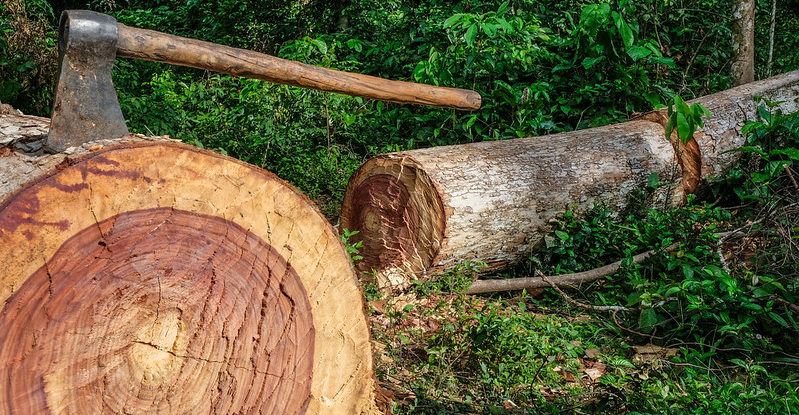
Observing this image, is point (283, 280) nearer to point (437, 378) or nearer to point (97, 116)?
point (97, 116)

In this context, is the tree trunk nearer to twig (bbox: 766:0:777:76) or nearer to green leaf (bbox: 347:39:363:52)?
twig (bbox: 766:0:777:76)

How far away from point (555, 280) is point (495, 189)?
2.15ft

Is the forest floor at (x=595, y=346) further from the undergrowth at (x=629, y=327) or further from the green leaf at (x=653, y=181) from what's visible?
the green leaf at (x=653, y=181)

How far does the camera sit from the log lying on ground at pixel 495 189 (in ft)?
13.0

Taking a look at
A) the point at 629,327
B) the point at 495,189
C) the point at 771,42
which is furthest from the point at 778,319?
the point at 771,42

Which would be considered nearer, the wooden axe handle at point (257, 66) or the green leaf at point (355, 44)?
the wooden axe handle at point (257, 66)

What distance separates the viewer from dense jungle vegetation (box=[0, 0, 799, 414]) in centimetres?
316

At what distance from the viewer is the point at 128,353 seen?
195 centimetres

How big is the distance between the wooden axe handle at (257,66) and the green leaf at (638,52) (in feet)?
8.94

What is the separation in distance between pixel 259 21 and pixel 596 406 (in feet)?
20.6

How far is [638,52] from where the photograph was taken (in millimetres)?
5785

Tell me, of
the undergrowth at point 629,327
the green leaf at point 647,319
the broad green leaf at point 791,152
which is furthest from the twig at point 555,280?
the broad green leaf at point 791,152

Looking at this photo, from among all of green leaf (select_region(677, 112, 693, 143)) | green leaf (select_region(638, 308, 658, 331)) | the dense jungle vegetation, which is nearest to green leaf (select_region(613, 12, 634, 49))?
the dense jungle vegetation

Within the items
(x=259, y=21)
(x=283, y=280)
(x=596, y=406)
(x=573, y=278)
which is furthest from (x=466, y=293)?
(x=259, y=21)
